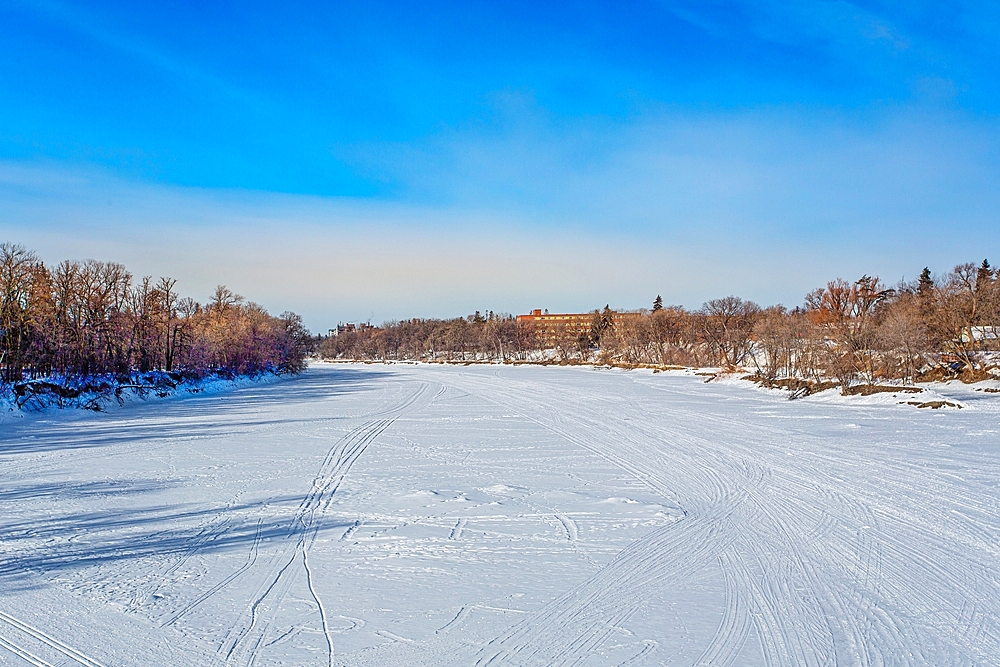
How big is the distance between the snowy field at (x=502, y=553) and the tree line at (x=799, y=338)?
16.9 metres

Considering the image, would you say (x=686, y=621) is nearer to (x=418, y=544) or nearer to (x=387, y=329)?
(x=418, y=544)

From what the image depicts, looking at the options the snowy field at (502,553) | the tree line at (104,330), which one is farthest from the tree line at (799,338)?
the tree line at (104,330)

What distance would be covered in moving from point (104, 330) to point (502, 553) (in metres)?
27.7

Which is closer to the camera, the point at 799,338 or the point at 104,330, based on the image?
the point at 104,330

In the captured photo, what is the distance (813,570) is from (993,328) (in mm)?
33675

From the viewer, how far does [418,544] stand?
6.66 m

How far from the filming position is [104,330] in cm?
2791

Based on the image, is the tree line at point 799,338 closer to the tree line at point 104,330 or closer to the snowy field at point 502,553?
the snowy field at point 502,553

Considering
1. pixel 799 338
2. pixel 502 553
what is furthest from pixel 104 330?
pixel 799 338

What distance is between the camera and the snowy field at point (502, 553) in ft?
14.3

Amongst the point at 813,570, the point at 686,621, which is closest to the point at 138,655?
the point at 686,621

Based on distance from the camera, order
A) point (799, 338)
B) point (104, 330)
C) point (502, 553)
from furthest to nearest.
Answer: point (799, 338)
point (104, 330)
point (502, 553)

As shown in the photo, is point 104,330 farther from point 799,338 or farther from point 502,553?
point 799,338

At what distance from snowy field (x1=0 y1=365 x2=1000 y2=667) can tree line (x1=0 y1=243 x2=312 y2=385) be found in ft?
39.0
